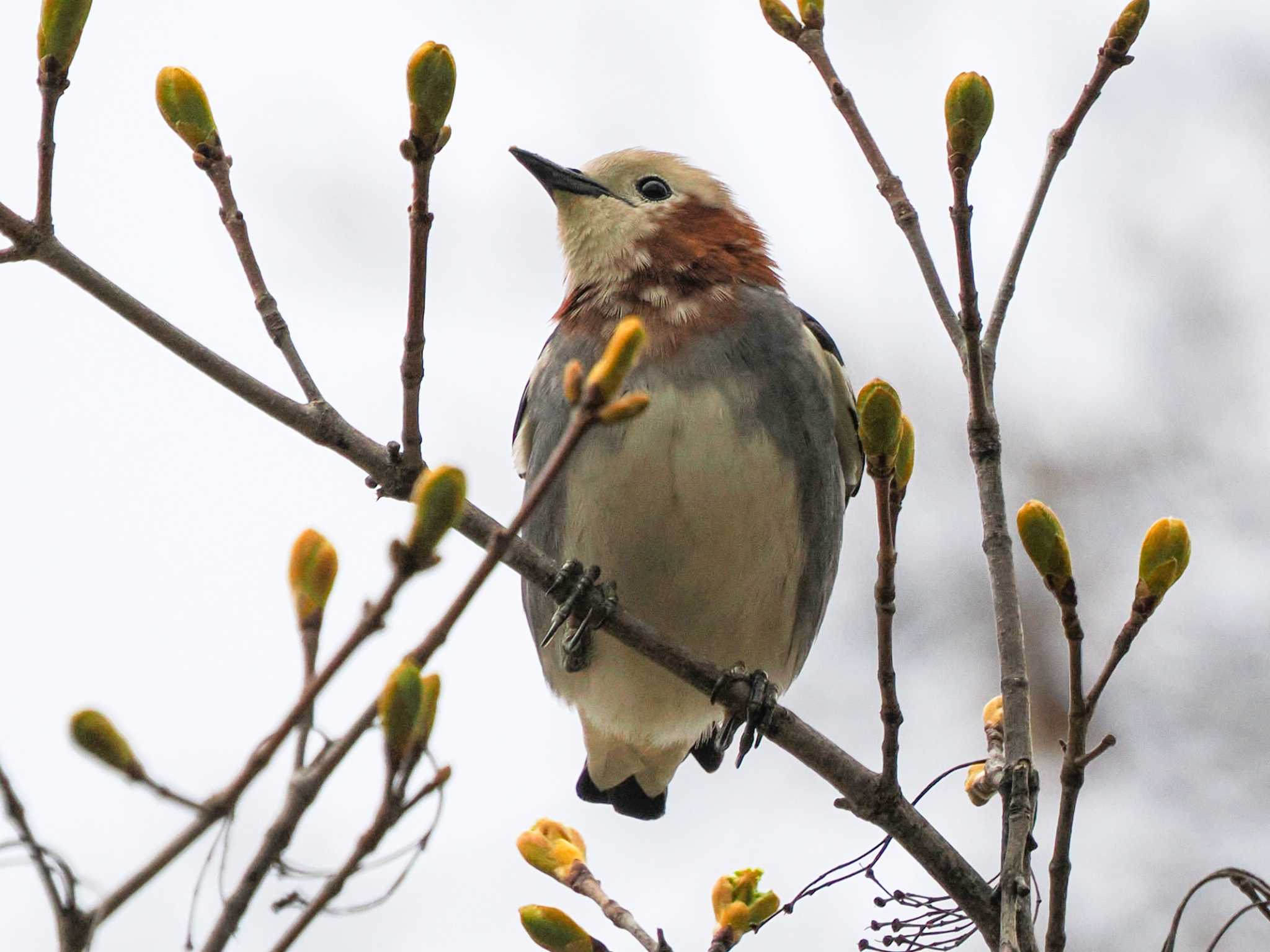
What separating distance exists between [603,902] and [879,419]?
139 cm

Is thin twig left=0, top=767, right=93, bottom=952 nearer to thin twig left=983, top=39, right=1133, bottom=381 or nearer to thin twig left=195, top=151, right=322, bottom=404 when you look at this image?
thin twig left=195, top=151, right=322, bottom=404

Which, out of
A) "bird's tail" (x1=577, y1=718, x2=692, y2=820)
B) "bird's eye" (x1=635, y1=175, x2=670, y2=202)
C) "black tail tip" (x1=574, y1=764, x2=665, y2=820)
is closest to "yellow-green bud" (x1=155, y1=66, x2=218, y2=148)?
"bird's eye" (x1=635, y1=175, x2=670, y2=202)

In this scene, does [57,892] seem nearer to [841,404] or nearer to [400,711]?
[400,711]

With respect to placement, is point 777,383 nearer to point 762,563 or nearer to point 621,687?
point 762,563

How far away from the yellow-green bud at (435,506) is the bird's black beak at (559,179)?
396 cm

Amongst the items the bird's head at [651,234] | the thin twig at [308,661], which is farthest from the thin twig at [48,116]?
the bird's head at [651,234]

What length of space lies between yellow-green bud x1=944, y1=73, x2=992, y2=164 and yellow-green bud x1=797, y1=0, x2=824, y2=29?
27.8 inches

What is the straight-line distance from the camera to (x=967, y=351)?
11.2 ft

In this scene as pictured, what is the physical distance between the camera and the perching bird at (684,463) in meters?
4.73

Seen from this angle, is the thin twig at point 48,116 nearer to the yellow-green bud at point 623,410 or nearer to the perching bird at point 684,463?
the yellow-green bud at point 623,410

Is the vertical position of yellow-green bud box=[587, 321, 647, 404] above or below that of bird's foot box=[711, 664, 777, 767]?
below

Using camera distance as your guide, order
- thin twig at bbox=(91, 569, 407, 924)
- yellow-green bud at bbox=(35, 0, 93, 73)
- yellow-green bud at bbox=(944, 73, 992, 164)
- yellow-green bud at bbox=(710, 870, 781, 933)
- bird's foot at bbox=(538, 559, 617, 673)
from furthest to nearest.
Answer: bird's foot at bbox=(538, 559, 617, 673), yellow-green bud at bbox=(710, 870, 781, 933), yellow-green bud at bbox=(944, 73, 992, 164), yellow-green bud at bbox=(35, 0, 93, 73), thin twig at bbox=(91, 569, 407, 924)

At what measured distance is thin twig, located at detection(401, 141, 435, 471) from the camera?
116 inches

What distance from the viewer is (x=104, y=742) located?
6.25ft
